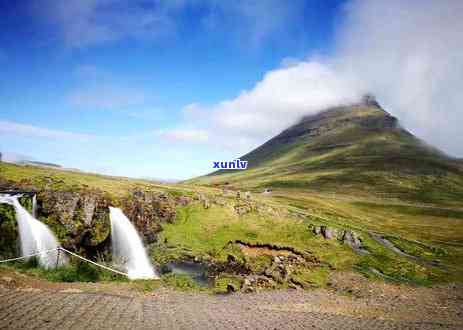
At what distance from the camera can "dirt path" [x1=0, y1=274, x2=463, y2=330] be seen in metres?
31.3

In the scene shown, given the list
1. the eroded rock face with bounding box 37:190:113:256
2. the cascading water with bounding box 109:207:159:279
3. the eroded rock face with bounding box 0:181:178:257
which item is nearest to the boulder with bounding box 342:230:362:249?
the eroded rock face with bounding box 0:181:178:257

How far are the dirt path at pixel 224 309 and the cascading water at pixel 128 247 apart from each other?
36.9 feet

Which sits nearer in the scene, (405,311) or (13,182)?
(405,311)

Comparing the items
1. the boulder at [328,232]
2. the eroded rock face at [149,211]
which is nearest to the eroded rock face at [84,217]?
the eroded rock face at [149,211]

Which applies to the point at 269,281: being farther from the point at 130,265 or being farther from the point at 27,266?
the point at 27,266

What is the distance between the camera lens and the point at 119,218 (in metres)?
Result: 63.8

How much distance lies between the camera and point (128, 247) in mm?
61062

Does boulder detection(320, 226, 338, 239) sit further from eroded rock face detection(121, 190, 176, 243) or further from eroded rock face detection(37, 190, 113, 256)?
eroded rock face detection(37, 190, 113, 256)

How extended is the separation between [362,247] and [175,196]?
36218mm

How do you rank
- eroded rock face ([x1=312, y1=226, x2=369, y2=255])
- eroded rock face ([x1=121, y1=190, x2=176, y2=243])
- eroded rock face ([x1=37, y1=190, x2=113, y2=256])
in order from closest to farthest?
eroded rock face ([x1=37, y1=190, x2=113, y2=256]), eroded rock face ([x1=121, y1=190, x2=176, y2=243]), eroded rock face ([x1=312, y1=226, x2=369, y2=255])

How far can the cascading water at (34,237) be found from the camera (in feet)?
168


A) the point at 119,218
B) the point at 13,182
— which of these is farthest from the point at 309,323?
the point at 13,182

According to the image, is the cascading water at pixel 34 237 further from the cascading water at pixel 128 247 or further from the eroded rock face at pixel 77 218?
the cascading water at pixel 128 247

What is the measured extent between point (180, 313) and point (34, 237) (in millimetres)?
26435
